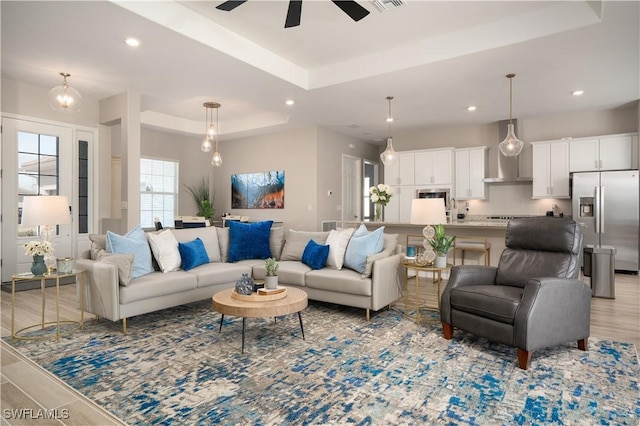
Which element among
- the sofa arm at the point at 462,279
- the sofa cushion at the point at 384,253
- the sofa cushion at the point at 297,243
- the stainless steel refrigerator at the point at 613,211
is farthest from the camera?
the stainless steel refrigerator at the point at 613,211

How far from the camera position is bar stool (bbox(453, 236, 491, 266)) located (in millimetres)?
5162

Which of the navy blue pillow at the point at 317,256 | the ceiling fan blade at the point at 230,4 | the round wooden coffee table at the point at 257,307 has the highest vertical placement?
the ceiling fan blade at the point at 230,4

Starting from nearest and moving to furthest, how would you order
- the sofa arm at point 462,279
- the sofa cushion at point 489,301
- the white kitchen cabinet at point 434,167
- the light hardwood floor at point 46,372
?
the light hardwood floor at point 46,372
the sofa cushion at point 489,301
the sofa arm at point 462,279
the white kitchen cabinet at point 434,167

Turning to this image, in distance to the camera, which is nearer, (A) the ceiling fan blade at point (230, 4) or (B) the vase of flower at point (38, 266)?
(A) the ceiling fan blade at point (230, 4)

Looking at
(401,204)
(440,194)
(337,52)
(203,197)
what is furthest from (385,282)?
(203,197)

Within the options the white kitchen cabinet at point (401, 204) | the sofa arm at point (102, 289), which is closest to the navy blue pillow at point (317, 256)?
the sofa arm at point (102, 289)

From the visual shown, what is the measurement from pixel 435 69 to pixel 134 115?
4.25 meters

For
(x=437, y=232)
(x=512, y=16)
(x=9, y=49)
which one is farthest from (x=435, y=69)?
(x=9, y=49)

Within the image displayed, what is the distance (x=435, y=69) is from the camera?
4.42 meters

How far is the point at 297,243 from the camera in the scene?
4734 millimetres

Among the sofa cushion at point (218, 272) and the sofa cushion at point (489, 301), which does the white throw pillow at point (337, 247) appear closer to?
the sofa cushion at point (218, 272)

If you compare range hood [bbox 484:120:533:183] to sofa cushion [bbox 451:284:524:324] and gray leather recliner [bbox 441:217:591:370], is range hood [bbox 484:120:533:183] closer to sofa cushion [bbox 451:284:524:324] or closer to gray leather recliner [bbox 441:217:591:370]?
gray leather recliner [bbox 441:217:591:370]

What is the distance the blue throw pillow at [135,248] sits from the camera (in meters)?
3.61

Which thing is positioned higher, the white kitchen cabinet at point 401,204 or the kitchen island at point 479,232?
the white kitchen cabinet at point 401,204
